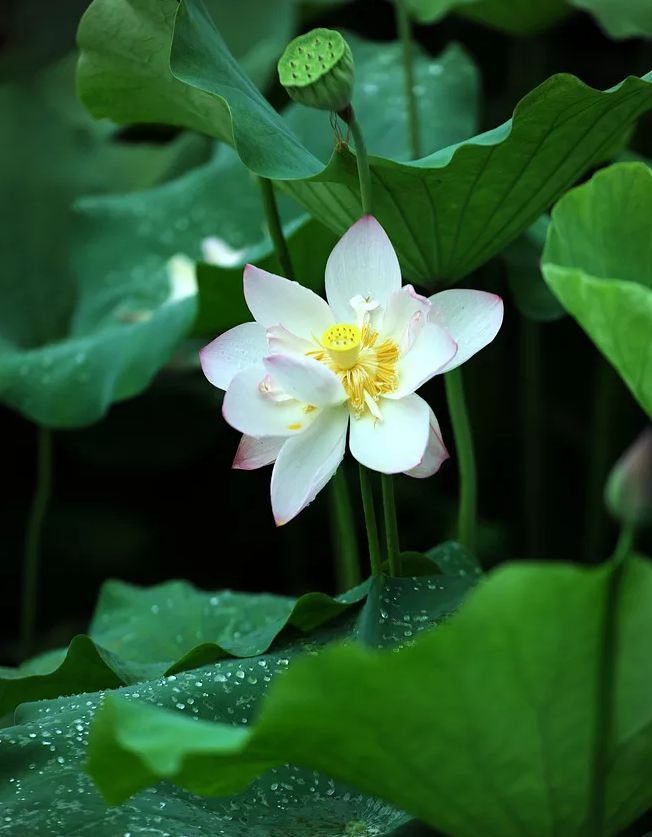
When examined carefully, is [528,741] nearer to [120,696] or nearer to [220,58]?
[120,696]

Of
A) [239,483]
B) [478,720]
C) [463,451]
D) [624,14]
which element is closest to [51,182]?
[239,483]

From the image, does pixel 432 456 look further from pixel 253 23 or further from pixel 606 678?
pixel 253 23

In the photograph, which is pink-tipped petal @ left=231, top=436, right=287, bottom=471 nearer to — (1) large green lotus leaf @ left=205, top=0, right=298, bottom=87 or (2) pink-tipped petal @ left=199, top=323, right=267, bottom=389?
(2) pink-tipped petal @ left=199, top=323, right=267, bottom=389

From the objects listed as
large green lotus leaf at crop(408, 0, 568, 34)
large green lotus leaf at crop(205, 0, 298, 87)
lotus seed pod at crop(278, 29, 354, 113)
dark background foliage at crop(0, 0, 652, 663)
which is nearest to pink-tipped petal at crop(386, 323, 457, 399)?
lotus seed pod at crop(278, 29, 354, 113)

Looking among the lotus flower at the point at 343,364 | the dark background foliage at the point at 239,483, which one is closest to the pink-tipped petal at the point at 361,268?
the lotus flower at the point at 343,364

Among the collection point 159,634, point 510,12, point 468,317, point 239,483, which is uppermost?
point 468,317

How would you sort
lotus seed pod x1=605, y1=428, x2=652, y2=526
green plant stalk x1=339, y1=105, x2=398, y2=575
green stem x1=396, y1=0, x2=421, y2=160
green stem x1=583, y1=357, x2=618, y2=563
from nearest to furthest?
lotus seed pod x1=605, y1=428, x2=652, y2=526 < green plant stalk x1=339, y1=105, x2=398, y2=575 < green stem x1=396, y1=0, x2=421, y2=160 < green stem x1=583, y1=357, x2=618, y2=563
